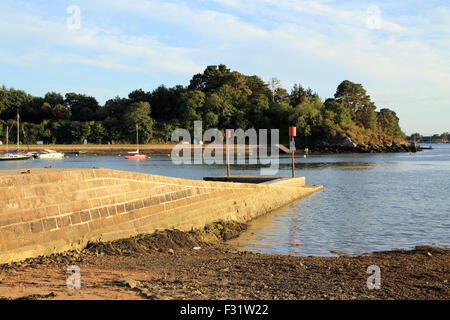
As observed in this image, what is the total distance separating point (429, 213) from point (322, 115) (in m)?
112

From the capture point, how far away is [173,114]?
404 ft

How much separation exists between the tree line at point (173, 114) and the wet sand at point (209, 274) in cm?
10412

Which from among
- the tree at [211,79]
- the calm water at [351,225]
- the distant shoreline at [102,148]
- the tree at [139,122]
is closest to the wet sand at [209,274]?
the calm water at [351,225]

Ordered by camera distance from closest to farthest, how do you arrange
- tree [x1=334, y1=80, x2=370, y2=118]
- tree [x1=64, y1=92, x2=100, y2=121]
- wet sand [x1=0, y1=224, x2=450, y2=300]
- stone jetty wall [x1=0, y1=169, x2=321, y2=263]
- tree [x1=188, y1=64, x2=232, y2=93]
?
wet sand [x1=0, y1=224, x2=450, y2=300] → stone jetty wall [x1=0, y1=169, x2=321, y2=263] → tree [x1=64, y1=92, x2=100, y2=121] → tree [x1=188, y1=64, x2=232, y2=93] → tree [x1=334, y1=80, x2=370, y2=118]

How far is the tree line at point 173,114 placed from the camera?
364 feet

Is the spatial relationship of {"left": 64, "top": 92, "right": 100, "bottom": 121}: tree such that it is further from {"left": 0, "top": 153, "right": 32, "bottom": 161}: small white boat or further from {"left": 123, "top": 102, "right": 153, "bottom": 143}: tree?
{"left": 0, "top": 153, "right": 32, "bottom": 161}: small white boat

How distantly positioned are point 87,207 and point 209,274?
12.0 ft

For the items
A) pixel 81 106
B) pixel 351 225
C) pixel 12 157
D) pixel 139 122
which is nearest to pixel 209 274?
pixel 351 225

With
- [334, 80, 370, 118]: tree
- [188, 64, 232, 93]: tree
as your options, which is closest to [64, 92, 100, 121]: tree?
[188, 64, 232, 93]: tree

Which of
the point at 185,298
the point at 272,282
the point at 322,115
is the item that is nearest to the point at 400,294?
the point at 272,282

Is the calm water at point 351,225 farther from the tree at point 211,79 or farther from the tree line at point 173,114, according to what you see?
the tree at point 211,79

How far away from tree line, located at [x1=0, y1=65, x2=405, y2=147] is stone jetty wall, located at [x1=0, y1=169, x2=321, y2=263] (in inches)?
3984

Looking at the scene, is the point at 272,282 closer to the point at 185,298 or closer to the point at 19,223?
the point at 185,298

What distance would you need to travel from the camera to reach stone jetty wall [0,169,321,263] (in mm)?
8227
